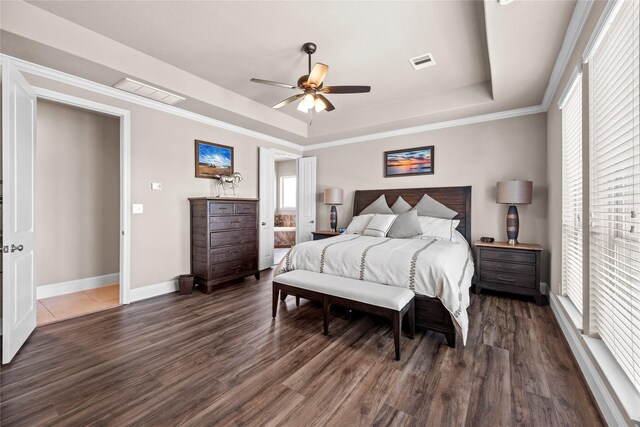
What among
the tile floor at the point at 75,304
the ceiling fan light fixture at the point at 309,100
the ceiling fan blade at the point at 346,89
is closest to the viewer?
the ceiling fan blade at the point at 346,89

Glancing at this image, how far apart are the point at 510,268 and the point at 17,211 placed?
5.18 metres

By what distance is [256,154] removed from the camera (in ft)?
16.8

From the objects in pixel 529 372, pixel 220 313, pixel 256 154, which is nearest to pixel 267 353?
pixel 220 313

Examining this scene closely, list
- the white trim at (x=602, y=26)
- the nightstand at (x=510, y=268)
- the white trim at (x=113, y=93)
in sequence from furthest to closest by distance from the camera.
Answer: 1. the nightstand at (x=510, y=268)
2. the white trim at (x=113, y=93)
3. the white trim at (x=602, y=26)

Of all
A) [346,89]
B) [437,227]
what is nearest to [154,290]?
[346,89]

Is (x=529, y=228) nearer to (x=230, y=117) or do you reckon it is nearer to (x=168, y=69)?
(x=230, y=117)

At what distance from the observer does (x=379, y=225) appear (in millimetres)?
4160

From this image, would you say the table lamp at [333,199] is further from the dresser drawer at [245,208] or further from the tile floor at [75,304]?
the tile floor at [75,304]

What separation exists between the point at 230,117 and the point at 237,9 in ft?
6.64

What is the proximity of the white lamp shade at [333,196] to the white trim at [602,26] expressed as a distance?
12.4ft

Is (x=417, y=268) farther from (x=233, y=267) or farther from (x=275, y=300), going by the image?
(x=233, y=267)

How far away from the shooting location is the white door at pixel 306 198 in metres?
5.94

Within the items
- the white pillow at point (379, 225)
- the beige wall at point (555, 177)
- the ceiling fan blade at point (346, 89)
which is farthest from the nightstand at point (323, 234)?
the beige wall at point (555, 177)

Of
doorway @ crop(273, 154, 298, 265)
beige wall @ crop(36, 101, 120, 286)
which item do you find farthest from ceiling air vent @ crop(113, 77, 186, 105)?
doorway @ crop(273, 154, 298, 265)
